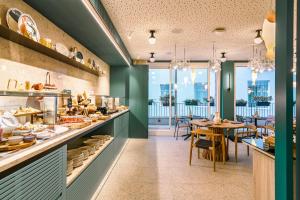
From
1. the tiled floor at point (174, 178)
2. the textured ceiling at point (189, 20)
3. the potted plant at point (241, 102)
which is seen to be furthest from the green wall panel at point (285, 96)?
the potted plant at point (241, 102)

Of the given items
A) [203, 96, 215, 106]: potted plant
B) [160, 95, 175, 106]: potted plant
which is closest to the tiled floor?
[203, 96, 215, 106]: potted plant

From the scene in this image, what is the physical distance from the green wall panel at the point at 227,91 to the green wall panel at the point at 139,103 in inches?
111

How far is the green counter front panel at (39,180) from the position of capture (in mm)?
966

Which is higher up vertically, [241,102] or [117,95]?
[117,95]

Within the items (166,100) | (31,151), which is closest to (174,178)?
(31,151)

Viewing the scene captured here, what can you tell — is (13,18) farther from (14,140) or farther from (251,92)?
(251,92)

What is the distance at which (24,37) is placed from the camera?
5.92 ft

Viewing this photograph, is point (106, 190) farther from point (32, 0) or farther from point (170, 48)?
point (170, 48)

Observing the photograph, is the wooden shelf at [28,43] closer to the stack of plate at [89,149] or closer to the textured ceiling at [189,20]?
the textured ceiling at [189,20]

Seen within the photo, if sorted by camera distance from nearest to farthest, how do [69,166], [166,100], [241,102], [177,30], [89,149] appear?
[69,166]
[89,149]
[177,30]
[166,100]
[241,102]

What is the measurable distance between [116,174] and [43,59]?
2.15m

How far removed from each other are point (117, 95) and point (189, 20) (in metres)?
3.61

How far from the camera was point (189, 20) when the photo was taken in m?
3.25

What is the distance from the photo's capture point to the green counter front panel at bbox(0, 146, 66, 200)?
Answer: 0.97m
